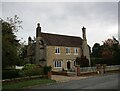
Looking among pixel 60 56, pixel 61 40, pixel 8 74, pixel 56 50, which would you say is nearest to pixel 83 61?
pixel 60 56

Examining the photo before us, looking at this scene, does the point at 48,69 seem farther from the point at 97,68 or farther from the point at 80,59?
the point at 80,59

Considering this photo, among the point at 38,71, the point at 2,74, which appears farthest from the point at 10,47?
the point at 38,71

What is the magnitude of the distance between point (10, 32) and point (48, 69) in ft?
28.1

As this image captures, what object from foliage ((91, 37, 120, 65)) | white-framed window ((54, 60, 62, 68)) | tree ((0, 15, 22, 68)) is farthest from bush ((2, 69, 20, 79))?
foliage ((91, 37, 120, 65))

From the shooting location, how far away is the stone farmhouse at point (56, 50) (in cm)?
5303

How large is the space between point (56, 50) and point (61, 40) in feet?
12.2

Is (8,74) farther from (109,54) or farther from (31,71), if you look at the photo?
(109,54)

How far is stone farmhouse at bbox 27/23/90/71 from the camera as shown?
53031mm

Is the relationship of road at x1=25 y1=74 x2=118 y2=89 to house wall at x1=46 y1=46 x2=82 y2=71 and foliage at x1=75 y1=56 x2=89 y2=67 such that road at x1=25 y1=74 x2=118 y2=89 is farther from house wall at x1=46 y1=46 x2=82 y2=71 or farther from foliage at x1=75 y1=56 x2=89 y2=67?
foliage at x1=75 y1=56 x2=89 y2=67

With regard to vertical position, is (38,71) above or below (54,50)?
below

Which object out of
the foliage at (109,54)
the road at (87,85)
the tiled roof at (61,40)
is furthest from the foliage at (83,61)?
the road at (87,85)

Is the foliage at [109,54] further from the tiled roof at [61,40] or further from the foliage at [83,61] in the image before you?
the foliage at [83,61]

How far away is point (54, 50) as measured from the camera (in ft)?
176

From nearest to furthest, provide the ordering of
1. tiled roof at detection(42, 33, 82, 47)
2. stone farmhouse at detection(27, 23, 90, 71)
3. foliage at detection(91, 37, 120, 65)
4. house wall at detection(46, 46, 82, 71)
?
1. house wall at detection(46, 46, 82, 71)
2. stone farmhouse at detection(27, 23, 90, 71)
3. tiled roof at detection(42, 33, 82, 47)
4. foliage at detection(91, 37, 120, 65)
